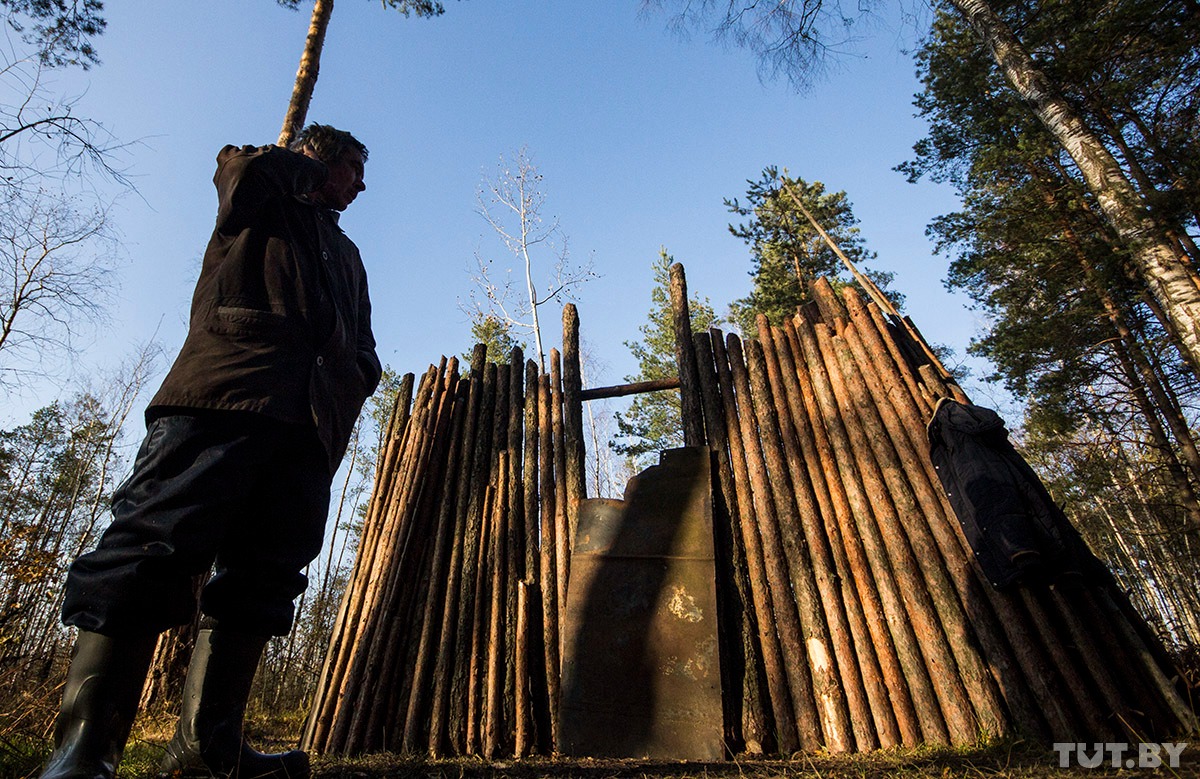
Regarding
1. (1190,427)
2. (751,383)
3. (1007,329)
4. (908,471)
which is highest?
(1007,329)

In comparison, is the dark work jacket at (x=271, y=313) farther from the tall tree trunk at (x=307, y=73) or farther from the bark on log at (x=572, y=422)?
the tall tree trunk at (x=307, y=73)

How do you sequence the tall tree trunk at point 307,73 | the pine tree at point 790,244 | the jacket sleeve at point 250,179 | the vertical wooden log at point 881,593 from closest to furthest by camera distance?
the jacket sleeve at point 250,179 < the vertical wooden log at point 881,593 < the tall tree trunk at point 307,73 < the pine tree at point 790,244

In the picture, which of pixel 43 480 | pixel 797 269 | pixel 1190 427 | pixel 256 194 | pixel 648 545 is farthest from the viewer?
pixel 43 480

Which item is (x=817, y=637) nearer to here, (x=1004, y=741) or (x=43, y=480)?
(x=1004, y=741)

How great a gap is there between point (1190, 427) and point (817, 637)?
40.4 ft

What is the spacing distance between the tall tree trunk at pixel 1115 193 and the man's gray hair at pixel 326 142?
6228 mm

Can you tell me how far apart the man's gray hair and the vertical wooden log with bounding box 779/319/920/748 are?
308 centimetres

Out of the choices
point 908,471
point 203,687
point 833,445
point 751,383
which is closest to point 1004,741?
point 908,471

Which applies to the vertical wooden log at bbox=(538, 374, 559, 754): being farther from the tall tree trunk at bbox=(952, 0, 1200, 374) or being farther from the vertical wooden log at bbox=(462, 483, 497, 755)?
the tall tree trunk at bbox=(952, 0, 1200, 374)

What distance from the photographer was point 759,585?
3504 mm

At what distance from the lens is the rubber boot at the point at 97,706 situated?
1.41 m

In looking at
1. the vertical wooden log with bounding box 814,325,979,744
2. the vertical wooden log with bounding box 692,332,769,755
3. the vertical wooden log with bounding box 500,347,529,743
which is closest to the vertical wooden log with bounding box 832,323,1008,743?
the vertical wooden log with bounding box 814,325,979,744

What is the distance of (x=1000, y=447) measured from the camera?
313 centimetres

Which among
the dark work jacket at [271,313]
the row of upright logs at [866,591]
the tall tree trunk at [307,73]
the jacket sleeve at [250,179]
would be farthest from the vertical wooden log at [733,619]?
the tall tree trunk at [307,73]
